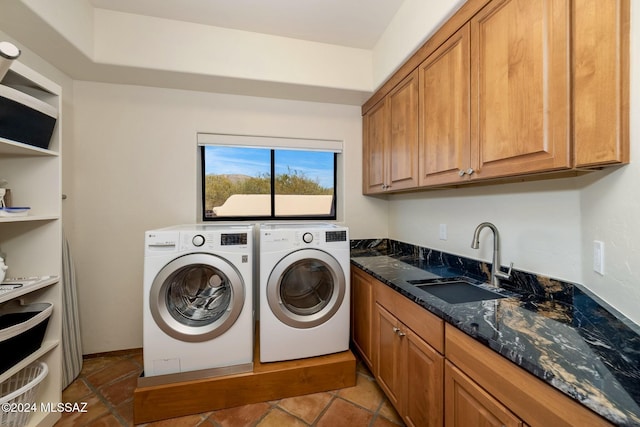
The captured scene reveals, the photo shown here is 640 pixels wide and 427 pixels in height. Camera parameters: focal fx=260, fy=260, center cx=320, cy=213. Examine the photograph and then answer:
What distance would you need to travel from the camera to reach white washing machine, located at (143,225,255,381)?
1.59 meters

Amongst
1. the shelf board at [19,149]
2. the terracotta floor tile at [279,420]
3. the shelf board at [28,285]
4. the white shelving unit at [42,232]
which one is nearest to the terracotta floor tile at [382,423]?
the terracotta floor tile at [279,420]

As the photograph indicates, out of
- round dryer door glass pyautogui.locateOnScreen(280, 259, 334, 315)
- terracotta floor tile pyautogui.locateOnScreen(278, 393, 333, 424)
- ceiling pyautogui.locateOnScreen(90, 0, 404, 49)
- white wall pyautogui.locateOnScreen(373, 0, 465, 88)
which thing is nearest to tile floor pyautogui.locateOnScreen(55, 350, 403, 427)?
terracotta floor tile pyautogui.locateOnScreen(278, 393, 333, 424)

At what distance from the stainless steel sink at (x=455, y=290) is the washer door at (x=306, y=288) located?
1.87 feet

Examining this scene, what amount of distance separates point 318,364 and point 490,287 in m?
1.21

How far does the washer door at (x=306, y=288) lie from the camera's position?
1777 millimetres

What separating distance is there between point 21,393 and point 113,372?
0.83 m

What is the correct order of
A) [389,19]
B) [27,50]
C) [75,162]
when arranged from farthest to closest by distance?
[75,162]
[389,19]
[27,50]

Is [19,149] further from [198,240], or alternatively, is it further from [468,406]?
[468,406]

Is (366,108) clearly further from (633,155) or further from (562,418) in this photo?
(562,418)

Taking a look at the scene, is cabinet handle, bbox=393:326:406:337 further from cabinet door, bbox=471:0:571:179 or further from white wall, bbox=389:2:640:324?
cabinet door, bbox=471:0:571:179

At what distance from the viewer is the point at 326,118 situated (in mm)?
2641

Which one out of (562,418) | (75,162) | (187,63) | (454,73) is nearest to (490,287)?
(562,418)

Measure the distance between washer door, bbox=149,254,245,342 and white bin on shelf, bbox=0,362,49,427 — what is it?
603 mm

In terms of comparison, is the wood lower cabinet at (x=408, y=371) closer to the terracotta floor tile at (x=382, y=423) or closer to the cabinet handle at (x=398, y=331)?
the cabinet handle at (x=398, y=331)
